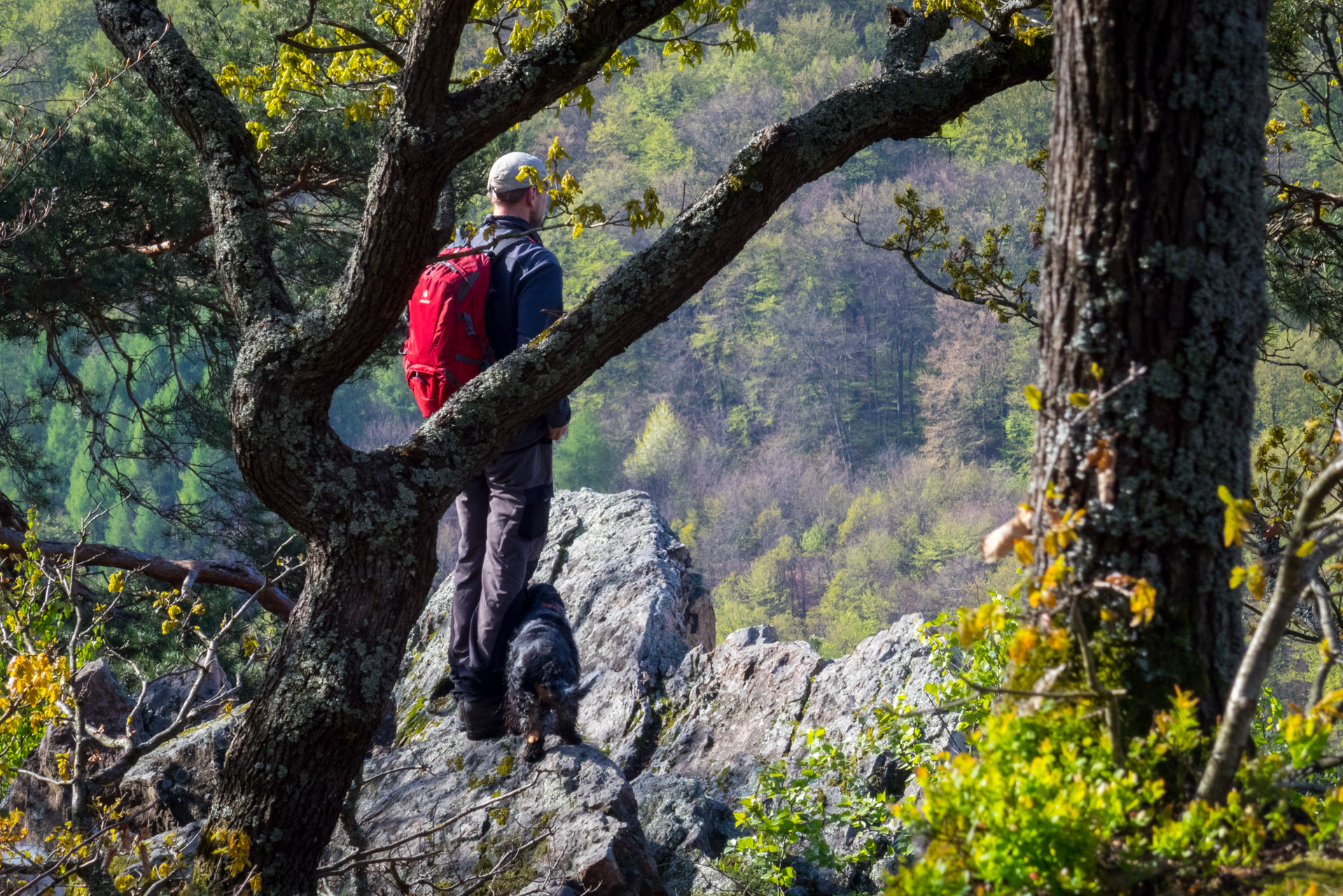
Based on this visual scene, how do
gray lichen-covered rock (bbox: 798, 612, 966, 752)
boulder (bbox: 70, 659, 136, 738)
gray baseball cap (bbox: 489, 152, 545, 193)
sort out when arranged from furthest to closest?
boulder (bbox: 70, 659, 136, 738) < gray lichen-covered rock (bbox: 798, 612, 966, 752) < gray baseball cap (bbox: 489, 152, 545, 193)

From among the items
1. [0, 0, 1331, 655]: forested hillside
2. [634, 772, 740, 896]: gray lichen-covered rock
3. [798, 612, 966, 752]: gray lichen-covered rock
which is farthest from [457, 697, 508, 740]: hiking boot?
[0, 0, 1331, 655]: forested hillside

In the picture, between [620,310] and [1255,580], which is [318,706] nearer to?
[620,310]

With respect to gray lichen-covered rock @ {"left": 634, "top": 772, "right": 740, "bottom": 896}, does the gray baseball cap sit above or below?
above

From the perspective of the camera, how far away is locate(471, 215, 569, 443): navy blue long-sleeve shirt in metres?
3.06

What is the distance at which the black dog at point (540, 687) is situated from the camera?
10.5 ft

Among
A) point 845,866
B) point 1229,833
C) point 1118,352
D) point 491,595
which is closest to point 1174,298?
point 1118,352

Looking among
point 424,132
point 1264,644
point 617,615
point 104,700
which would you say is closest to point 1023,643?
point 1264,644

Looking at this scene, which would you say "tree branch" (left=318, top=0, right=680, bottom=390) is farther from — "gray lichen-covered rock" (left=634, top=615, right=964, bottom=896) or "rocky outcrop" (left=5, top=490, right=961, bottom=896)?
"gray lichen-covered rock" (left=634, top=615, right=964, bottom=896)

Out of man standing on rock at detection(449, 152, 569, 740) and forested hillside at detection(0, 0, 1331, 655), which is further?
forested hillside at detection(0, 0, 1331, 655)

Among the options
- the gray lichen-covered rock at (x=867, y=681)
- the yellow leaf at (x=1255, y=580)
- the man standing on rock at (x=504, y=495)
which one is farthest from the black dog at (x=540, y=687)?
the yellow leaf at (x=1255, y=580)

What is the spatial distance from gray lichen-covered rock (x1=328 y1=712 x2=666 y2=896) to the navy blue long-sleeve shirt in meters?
1.04

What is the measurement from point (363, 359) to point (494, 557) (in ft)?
3.42

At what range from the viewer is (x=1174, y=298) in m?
1.43

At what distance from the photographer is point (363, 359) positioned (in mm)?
2518
